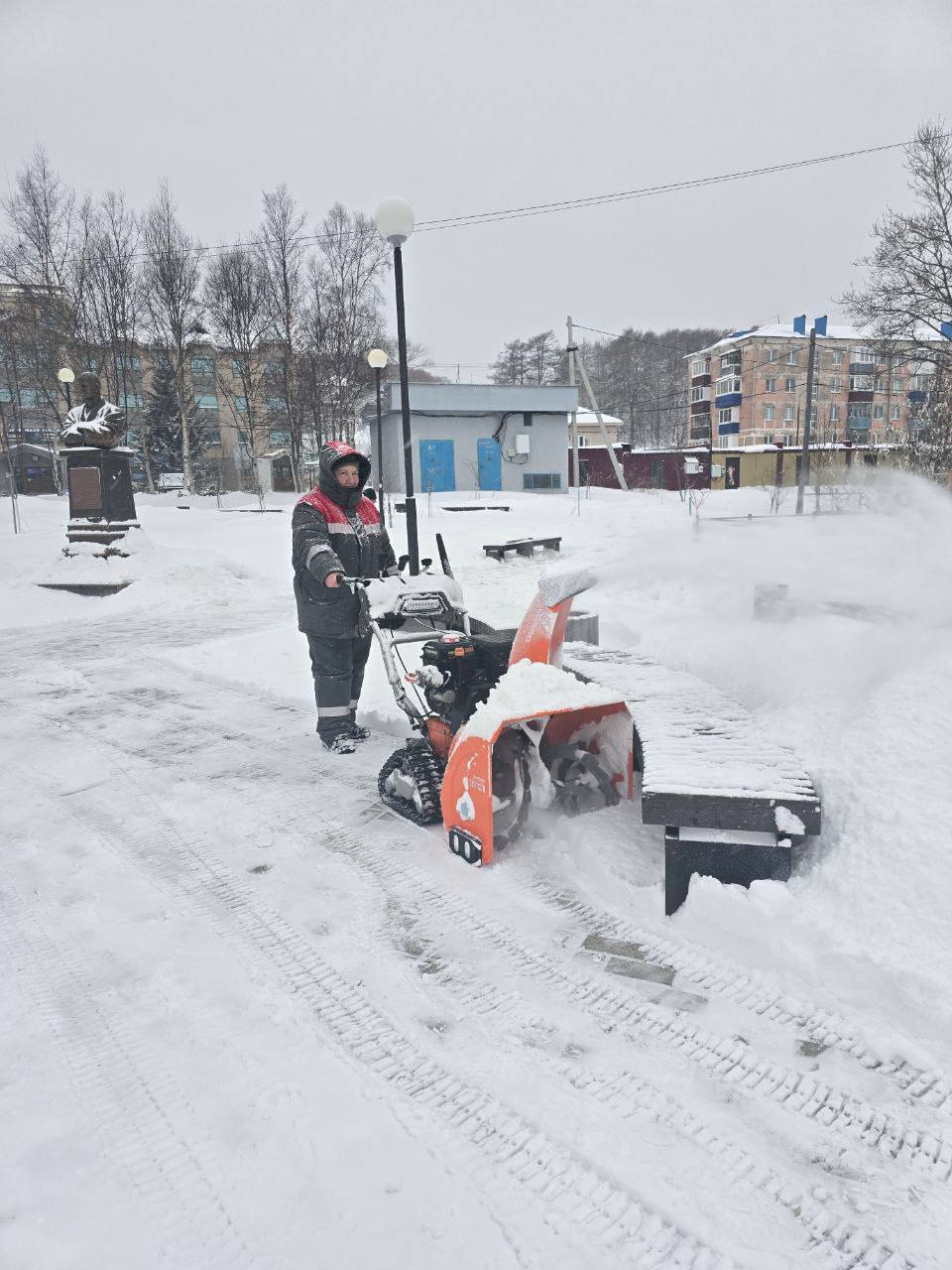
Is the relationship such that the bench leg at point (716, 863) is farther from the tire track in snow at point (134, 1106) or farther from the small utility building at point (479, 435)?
the small utility building at point (479, 435)

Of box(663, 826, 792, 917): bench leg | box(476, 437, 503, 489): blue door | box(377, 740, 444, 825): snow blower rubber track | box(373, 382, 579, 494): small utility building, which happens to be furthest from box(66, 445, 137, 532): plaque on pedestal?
box(476, 437, 503, 489): blue door

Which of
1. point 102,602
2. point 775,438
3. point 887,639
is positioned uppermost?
point 775,438

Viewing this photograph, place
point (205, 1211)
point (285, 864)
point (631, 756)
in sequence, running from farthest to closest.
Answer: point (631, 756) < point (285, 864) < point (205, 1211)

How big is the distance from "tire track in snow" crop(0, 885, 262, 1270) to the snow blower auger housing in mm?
1530

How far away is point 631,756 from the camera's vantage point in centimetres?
377

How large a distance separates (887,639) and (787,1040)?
2239mm

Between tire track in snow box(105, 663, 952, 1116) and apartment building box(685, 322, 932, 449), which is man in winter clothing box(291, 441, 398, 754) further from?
apartment building box(685, 322, 932, 449)

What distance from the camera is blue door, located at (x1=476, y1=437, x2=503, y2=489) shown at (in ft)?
105

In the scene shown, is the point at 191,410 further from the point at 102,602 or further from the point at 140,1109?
the point at 140,1109

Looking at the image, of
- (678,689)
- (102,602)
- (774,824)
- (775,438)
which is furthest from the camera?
(775,438)

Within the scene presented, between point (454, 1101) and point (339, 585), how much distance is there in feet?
10.6

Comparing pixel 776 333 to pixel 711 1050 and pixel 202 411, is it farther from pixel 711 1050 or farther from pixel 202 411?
pixel 711 1050

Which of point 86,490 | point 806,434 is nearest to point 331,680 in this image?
point 86,490

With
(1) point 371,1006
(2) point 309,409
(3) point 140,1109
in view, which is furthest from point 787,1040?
(2) point 309,409
